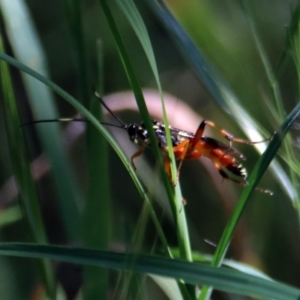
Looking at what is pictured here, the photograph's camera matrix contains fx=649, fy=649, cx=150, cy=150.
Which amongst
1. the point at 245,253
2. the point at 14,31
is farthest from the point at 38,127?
the point at 245,253

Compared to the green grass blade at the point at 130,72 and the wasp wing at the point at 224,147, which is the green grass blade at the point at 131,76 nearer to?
the green grass blade at the point at 130,72

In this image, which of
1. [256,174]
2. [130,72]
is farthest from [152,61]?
[256,174]

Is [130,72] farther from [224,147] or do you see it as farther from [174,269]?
[224,147]

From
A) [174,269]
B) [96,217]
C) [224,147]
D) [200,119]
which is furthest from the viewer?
[200,119]

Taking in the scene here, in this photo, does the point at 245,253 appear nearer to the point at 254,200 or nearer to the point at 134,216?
the point at 254,200

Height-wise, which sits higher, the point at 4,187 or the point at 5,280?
the point at 4,187

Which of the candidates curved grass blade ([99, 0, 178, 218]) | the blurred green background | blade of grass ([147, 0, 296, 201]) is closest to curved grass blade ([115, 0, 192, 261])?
curved grass blade ([99, 0, 178, 218])

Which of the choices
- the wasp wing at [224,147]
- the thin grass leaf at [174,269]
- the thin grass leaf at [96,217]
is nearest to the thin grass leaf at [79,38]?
the thin grass leaf at [96,217]
